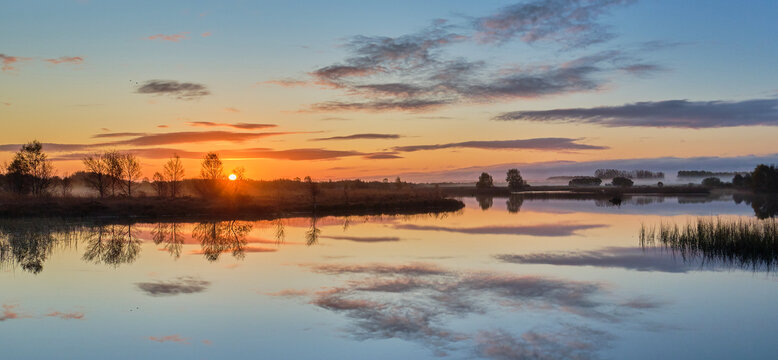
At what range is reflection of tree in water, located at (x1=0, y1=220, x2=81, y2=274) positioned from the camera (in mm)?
20641

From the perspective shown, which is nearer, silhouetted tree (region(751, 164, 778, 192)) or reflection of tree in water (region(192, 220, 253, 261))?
reflection of tree in water (region(192, 220, 253, 261))

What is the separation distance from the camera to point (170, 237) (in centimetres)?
2900

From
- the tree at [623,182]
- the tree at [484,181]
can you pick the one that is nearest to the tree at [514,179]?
the tree at [484,181]

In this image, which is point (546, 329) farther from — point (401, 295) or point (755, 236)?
point (755, 236)

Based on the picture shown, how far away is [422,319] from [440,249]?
12378 millimetres

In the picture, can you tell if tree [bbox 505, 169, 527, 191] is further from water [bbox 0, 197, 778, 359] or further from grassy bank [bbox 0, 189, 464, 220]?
water [bbox 0, 197, 778, 359]

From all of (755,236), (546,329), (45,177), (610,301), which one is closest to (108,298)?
(546,329)

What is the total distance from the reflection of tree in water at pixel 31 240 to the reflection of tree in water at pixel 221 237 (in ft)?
21.0

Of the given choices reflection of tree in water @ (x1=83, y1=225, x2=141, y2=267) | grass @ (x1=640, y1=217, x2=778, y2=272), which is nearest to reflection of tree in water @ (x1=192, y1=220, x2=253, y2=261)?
reflection of tree in water @ (x1=83, y1=225, x2=141, y2=267)

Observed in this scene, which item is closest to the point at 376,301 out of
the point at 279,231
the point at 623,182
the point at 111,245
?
the point at 111,245

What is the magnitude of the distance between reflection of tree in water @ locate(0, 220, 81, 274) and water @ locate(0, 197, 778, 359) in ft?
0.56

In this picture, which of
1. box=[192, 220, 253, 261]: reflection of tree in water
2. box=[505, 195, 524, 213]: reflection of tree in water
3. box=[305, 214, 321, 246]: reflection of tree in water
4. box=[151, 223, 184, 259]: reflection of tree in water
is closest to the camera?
box=[192, 220, 253, 261]: reflection of tree in water

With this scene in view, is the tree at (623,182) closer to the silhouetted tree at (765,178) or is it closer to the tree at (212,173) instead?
the silhouetted tree at (765,178)

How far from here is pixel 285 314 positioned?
13.2 meters
